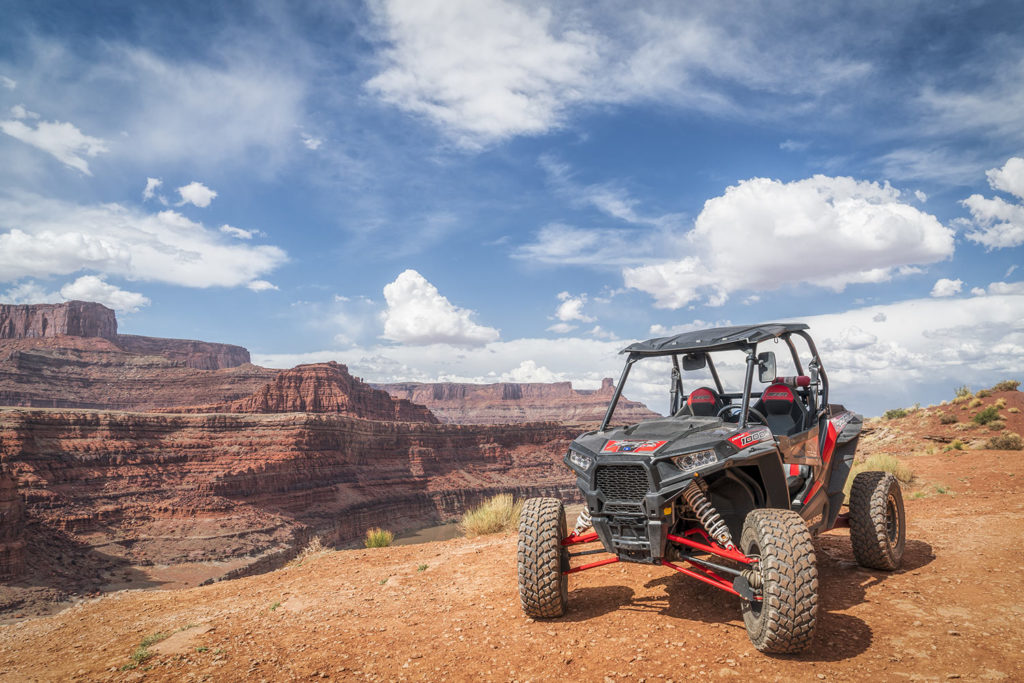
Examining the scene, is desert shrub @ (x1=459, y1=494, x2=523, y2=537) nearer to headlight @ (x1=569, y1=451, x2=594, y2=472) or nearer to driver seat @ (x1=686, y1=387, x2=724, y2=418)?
driver seat @ (x1=686, y1=387, x2=724, y2=418)

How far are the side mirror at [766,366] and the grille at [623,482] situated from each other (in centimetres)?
195

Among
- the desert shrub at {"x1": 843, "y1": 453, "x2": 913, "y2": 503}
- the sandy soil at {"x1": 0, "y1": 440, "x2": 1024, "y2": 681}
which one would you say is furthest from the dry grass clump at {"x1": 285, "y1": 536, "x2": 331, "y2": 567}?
the desert shrub at {"x1": 843, "y1": 453, "x2": 913, "y2": 503}

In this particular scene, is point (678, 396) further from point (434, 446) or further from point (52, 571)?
point (434, 446)

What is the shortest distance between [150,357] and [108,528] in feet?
319

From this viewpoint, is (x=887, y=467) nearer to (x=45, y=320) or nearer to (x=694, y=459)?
(x=694, y=459)

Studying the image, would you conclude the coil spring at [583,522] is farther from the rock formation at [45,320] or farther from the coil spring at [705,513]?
the rock formation at [45,320]

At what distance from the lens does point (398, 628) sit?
655cm

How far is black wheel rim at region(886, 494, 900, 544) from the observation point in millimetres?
7523

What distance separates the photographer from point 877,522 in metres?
7.06

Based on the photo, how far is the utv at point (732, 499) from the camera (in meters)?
4.81

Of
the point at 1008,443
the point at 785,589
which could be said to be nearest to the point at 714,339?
the point at 785,589

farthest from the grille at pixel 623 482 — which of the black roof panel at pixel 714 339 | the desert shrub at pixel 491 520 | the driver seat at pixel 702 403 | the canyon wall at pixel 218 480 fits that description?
the canyon wall at pixel 218 480

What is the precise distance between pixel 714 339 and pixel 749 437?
129 cm

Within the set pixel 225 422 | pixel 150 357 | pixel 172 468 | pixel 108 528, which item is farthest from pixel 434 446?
pixel 150 357
